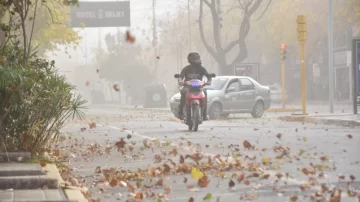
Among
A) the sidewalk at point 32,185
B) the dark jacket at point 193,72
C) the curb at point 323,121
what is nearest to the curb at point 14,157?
the sidewalk at point 32,185

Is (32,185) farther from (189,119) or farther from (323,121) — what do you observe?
(323,121)

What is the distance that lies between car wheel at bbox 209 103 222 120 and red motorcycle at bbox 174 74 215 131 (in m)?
8.61

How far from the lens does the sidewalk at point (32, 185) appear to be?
25.0ft

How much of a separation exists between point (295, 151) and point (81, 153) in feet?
11.0

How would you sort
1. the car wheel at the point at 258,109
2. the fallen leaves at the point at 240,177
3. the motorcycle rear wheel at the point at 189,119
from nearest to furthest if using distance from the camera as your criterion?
the fallen leaves at the point at 240,177, the motorcycle rear wheel at the point at 189,119, the car wheel at the point at 258,109

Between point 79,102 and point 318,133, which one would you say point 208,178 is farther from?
point 318,133

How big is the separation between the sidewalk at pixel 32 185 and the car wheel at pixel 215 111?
19.9 m

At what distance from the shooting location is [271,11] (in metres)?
72.3

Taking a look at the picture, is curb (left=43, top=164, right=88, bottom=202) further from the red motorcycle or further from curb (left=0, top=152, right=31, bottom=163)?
the red motorcycle

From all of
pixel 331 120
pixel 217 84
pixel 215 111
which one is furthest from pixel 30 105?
pixel 217 84

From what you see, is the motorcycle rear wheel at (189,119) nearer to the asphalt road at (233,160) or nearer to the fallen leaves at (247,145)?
the asphalt road at (233,160)

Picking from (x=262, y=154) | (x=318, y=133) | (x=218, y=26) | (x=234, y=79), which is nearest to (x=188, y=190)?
(x=262, y=154)

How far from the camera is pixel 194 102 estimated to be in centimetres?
2078

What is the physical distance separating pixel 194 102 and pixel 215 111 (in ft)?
29.9
